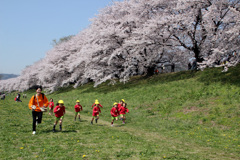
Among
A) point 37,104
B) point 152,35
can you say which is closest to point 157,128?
point 37,104

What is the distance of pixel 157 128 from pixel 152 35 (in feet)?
54.2

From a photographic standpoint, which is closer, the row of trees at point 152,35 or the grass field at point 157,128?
the grass field at point 157,128

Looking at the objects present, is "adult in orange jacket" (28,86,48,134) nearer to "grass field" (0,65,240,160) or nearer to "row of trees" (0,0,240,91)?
"grass field" (0,65,240,160)

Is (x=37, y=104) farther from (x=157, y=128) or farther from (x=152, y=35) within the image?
(x=152, y=35)

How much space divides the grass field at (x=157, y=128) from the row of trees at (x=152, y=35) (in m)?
3.77

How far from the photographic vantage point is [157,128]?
1525 centimetres

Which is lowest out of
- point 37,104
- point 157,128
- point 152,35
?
point 157,128

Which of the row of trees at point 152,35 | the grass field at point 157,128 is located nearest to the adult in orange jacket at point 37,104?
the grass field at point 157,128

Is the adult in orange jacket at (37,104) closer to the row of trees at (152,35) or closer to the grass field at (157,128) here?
the grass field at (157,128)

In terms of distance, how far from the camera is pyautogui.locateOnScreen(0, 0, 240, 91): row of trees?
78.9 ft

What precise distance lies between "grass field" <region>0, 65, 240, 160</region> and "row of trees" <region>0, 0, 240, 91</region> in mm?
3772

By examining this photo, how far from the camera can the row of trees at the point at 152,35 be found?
24062 mm

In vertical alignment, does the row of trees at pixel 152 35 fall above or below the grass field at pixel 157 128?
above

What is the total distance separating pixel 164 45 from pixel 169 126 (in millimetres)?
16675
